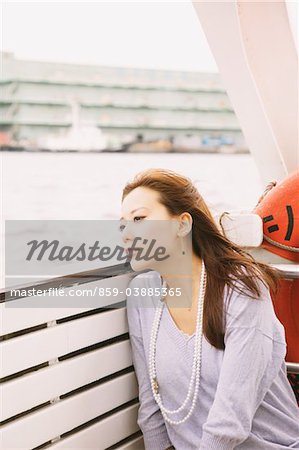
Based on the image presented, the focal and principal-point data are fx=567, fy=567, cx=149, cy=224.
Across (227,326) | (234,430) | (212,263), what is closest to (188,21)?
(212,263)

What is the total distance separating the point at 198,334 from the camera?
1374 mm

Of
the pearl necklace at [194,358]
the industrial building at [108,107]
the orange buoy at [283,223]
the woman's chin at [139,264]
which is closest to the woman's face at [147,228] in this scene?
the woman's chin at [139,264]

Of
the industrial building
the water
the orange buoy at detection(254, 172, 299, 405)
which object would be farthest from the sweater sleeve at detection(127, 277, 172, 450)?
the industrial building

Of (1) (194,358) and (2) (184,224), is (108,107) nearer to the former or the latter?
(2) (184,224)

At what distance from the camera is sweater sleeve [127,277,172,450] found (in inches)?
57.9

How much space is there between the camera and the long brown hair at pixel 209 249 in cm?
137

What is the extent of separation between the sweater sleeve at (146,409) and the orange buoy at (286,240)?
1.52 feet

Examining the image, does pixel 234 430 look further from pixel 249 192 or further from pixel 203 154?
pixel 203 154

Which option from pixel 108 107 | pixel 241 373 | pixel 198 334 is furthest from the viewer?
pixel 108 107

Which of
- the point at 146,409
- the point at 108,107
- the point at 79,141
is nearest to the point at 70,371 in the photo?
the point at 146,409

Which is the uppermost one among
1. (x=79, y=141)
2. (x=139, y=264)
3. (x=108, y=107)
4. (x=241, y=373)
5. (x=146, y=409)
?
(x=108, y=107)

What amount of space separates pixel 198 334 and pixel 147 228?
0.29 meters

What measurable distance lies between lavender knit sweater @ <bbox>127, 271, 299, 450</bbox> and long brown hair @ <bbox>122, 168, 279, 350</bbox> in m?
0.03

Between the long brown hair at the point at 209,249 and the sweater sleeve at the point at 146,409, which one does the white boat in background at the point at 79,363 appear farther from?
the long brown hair at the point at 209,249
